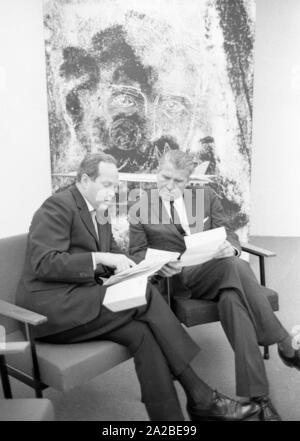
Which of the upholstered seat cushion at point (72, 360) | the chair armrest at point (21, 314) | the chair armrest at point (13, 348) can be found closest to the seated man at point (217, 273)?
the upholstered seat cushion at point (72, 360)

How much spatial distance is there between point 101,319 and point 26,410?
0.67 m

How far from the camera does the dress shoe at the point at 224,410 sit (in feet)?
6.53

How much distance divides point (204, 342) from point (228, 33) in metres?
2.75

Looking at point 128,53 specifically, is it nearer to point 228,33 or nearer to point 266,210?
point 228,33

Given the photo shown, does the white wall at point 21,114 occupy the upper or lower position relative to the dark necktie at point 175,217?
upper

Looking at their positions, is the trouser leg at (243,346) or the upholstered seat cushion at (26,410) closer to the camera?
the upholstered seat cushion at (26,410)

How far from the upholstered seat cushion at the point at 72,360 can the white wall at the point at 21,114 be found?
2042mm

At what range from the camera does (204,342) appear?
3.11 m

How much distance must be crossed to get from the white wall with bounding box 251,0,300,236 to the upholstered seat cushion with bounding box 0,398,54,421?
476cm

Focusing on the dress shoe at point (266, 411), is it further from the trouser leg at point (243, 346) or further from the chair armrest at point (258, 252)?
the chair armrest at point (258, 252)

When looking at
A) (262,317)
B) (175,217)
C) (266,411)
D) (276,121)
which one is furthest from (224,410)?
(276,121)

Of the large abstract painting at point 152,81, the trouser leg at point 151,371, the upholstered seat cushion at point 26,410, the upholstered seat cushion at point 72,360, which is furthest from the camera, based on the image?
the large abstract painting at point 152,81

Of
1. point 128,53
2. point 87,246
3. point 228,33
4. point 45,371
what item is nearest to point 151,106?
point 128,53

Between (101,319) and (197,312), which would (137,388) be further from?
(101,319)
